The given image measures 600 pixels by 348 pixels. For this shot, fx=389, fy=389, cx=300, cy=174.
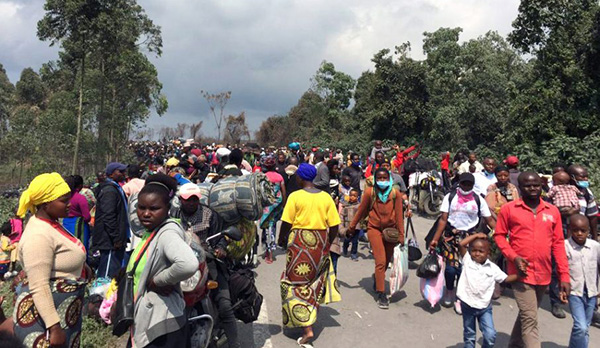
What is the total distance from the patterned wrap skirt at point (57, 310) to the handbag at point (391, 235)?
137 inches

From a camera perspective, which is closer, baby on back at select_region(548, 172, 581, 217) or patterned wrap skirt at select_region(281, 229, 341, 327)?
patterned wrap skirt at select_region(281, 229, 341, 327)

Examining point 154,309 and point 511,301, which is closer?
point 154,309

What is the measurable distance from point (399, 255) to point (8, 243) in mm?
7218

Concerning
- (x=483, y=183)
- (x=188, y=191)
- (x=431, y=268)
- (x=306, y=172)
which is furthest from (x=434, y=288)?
(x=188, y=191)

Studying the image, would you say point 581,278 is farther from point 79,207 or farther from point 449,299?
point 79,207

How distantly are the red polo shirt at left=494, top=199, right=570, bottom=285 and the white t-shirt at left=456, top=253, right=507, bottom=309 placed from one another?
0.17 metres

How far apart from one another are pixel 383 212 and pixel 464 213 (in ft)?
3.22

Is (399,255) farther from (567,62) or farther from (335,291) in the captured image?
(567,62)

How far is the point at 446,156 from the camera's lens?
1233cm

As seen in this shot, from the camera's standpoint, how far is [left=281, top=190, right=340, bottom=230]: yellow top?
4.16 metres

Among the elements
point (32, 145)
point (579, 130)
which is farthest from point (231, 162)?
point (32, 145)

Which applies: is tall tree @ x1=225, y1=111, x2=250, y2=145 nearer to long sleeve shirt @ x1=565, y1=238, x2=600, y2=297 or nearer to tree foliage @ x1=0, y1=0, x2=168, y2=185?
tree foliage @ x1=0, y1=0, x2=168, y2=185

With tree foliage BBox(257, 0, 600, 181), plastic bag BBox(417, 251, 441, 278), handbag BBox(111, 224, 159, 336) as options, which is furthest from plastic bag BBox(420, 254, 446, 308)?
tree foliage BBox(257, 0, 600, 181)

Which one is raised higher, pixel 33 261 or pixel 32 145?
pixel 32 145
